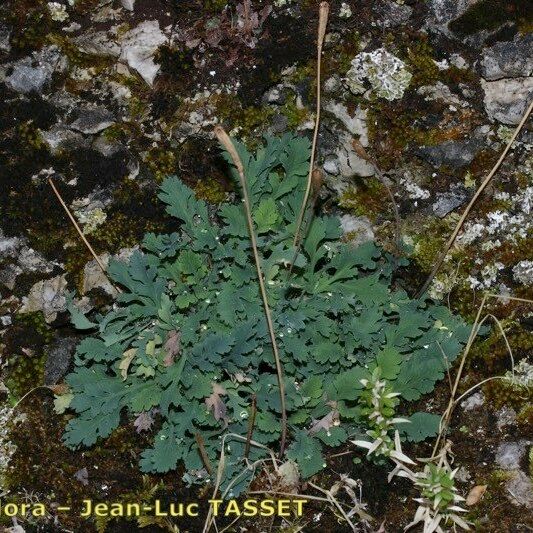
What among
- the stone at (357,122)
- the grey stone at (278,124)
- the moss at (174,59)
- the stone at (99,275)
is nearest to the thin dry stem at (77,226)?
the stone at (99,275)

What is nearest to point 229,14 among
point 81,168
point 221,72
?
point 221,72

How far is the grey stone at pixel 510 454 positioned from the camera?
10.7ft

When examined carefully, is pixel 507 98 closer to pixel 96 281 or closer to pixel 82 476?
pixel 96 281

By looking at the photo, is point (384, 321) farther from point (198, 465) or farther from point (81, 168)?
point (81, 168)

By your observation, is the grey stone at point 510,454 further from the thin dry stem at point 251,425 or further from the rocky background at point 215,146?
the thin dry stem at point 251,425

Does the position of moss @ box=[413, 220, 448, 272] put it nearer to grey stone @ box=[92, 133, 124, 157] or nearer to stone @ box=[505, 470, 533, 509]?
stone @ box=[505, 470, 533, 509]

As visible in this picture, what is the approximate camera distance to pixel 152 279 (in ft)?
10.6

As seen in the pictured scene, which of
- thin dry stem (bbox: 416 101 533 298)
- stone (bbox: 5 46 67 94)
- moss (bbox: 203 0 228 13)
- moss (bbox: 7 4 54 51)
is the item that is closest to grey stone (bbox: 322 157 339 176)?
thin dry stem (bbox: 416 101 533 298)

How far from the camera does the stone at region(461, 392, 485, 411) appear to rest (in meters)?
3.31

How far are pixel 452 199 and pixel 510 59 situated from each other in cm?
66

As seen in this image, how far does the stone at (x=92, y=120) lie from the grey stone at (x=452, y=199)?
1.55 metres

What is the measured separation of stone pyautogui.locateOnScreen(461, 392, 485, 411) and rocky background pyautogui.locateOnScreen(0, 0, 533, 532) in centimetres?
1

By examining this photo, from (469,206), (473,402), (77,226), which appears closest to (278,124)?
(469,206)

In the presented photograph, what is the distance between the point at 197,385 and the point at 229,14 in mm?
1667
